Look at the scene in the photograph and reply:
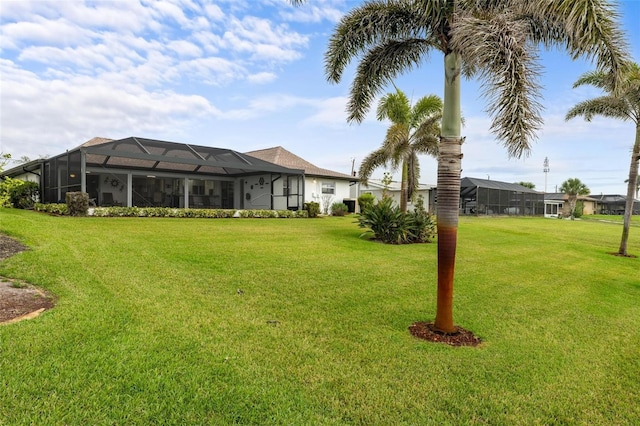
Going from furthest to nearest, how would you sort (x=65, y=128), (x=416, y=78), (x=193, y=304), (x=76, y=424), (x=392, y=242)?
(x=65, y=128) → (x=392, y=242) → (x=416, y=78) → (x=193, y=304) → (x=76, y=424)

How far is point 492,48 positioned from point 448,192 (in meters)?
1.63

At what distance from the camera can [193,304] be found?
15.5ft

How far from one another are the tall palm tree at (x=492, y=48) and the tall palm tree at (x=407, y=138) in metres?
8.85

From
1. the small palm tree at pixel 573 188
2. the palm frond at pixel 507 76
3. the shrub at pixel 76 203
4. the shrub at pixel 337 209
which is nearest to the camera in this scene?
the palm frond at pixel 507 76

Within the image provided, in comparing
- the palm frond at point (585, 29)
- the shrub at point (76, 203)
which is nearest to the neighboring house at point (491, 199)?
the palm frond at point (585, 29)

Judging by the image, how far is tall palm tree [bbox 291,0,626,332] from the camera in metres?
3.69

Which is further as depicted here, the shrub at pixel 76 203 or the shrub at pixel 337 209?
the shrub at pixel 337 209

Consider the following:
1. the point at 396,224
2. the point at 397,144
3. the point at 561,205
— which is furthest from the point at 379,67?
the point at 561,205

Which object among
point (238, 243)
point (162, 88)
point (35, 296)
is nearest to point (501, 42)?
point (35, 296)

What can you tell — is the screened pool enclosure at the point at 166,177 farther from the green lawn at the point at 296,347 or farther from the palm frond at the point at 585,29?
the palm frond at the point at 585,29

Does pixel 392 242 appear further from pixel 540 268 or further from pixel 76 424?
pixel 76 424

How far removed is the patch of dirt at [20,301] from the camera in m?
3.74

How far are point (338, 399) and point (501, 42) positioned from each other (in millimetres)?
3893

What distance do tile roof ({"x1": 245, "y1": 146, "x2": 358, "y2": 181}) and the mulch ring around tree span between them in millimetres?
19421
